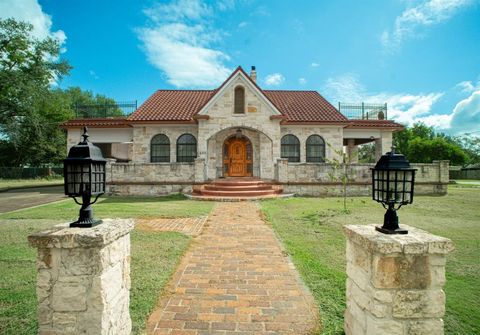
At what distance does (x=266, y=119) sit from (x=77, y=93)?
56.1 meters

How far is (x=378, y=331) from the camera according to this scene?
214cm

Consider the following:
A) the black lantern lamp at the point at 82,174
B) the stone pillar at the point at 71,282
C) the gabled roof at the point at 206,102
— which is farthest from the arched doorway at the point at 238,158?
the stone pillar at the point at 71,282

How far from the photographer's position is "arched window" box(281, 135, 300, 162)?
1719 centimetres

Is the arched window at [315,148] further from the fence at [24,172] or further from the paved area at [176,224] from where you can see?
the fence at [24,172]

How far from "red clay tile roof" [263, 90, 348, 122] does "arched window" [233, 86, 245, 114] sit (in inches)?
77.1

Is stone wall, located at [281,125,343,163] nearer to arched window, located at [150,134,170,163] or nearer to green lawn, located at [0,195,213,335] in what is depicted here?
arched window, located at [150,134,170,163]

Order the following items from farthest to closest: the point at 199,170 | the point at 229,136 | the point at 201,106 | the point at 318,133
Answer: the point at 318,133 < the point at 229,136 < the point at 201,106 < the point at 199,170

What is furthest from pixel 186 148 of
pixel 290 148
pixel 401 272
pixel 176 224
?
pixel 401 272


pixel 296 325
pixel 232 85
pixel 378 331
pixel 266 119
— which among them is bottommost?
pixel 296 325

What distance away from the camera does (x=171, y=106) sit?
1850 cm

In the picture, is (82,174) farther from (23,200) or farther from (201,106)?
(23,200)

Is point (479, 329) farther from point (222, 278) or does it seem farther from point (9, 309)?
point (9, 309)

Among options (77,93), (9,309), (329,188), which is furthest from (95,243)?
(77,93)

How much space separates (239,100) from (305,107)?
618cm
